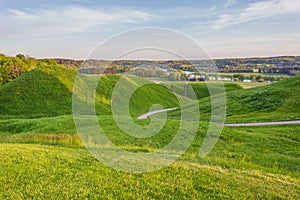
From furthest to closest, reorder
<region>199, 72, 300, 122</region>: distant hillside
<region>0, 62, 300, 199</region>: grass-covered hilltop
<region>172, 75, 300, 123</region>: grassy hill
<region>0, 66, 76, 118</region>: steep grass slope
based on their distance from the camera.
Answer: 1. <region>0, 66, 76, 118</region>: steep grass slope
2. <region>199, 72, 300, 122</region>: distant hillside
3. <region>172, 75, 300, 123</region>: grassy hill
4. <region>0, 62, 300, 199</region>: grass-covered hilltop

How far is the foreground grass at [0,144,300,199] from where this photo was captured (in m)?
8.27

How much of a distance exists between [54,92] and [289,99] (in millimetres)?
40399

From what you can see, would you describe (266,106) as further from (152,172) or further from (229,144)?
(152,172)

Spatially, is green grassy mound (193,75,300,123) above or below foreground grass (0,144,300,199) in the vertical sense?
below

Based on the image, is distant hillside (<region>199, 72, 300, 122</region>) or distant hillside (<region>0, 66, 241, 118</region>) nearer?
distant hillside (<region>199, 72, 300, 122</region>)

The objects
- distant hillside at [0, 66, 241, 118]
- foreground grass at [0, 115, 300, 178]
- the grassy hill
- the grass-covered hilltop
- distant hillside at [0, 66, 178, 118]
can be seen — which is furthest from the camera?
distant hillside at [0, 66, 241, 118]

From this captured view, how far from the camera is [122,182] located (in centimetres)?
907

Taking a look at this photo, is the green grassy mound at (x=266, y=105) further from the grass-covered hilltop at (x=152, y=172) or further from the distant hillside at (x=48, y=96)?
the distant hillside at (x=48, y=96)

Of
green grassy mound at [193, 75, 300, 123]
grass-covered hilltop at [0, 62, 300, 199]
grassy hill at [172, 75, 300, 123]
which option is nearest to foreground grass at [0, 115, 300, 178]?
grass-covered hilltop at [0, 62, 300, 199]

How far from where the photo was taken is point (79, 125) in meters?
25.9

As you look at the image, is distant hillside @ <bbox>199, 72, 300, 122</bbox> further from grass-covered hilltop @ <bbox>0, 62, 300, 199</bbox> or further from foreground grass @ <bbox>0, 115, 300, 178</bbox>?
foreground grass @ <bbox>0, 115, 300, 178</bbox>

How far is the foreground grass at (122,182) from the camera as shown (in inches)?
325

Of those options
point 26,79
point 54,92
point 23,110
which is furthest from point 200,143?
point 26,79

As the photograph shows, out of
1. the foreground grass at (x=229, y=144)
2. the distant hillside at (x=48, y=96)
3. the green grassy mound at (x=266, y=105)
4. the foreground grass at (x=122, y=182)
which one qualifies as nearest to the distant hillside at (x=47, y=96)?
the distant hillside at (x=48, y=96)
